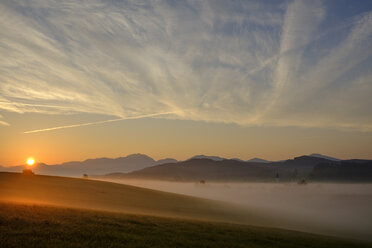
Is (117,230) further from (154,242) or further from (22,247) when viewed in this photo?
(22,247)

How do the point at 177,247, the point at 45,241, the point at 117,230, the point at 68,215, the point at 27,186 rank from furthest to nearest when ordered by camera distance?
the point at 27,186 → the point at 68,215 → the point at 117,230 → the point at 177,247 → the point at 45,241

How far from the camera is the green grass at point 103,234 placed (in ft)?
59.9

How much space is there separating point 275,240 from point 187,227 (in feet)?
27.9

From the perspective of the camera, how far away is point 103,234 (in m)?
20.6

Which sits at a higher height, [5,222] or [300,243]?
[5,222]

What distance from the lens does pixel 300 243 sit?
89.0 ft

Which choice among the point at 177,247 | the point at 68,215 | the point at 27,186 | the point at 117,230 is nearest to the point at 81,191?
the point at 27,186

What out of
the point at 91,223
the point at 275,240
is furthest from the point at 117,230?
the point at 275,240

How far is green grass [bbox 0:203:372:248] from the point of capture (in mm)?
18266

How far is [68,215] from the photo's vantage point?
25391 millimetres

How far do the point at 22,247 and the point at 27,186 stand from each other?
47723 mm

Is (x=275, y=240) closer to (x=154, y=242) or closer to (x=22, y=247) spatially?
(x=154, y=242)

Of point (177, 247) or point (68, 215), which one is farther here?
point (68, 215)

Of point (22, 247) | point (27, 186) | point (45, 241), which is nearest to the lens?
point (22, 247)
